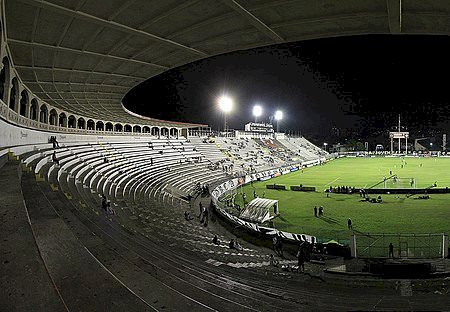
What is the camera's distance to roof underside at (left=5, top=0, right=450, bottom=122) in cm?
725

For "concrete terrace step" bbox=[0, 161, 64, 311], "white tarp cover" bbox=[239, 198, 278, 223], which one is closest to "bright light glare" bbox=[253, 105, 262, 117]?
"white tarp cover" bbox=[239, 198, 278, 223]

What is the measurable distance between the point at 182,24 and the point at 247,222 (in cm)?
1378

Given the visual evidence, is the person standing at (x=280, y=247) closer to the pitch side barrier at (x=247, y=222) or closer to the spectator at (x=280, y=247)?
the spectator at (x=280, y=247)

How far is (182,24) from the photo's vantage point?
8.45 meters

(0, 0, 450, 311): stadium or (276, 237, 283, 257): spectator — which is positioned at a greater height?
(0, 0, 450, 311): stadium

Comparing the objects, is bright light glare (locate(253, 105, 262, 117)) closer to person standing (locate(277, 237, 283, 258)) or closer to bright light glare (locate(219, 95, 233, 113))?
bright light glare (locate(219, 95, 233, 113))

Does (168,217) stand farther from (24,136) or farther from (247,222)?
(24,136)

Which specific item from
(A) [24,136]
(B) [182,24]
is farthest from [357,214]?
(A) [24,136]

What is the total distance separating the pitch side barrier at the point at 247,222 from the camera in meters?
15.8

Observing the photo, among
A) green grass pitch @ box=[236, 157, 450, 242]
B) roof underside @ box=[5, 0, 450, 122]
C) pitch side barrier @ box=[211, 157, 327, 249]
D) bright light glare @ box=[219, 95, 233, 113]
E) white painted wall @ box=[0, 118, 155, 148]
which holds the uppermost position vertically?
bright light glare @ box=[219, 95, 233, 113]

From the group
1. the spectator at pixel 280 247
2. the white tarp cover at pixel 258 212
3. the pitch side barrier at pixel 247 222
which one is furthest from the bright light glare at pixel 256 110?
the spectator at pixel 280 247

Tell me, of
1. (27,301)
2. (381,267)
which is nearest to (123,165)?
(381,267)

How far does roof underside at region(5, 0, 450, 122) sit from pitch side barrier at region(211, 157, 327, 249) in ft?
31.7

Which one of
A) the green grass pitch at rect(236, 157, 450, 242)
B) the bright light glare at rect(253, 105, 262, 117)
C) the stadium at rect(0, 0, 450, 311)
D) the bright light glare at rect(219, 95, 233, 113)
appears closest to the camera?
the stadium at rect(0, 0, 450, 311)
